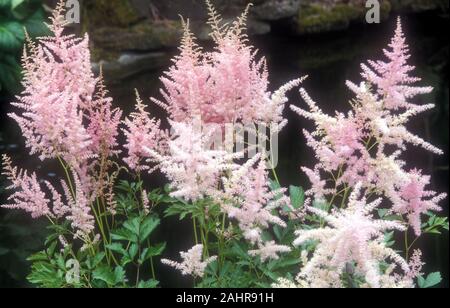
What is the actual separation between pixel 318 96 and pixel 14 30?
9.20 feet

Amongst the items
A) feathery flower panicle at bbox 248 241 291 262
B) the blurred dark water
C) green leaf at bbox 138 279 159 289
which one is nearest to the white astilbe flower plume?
feathery flower panicle at bbox 248 241 291 262

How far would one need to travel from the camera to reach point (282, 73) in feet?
21.9

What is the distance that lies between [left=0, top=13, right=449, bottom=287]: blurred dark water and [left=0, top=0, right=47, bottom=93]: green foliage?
344 millimetres

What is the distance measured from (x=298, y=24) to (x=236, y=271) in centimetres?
635

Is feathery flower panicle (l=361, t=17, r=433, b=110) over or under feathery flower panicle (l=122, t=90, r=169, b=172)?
over

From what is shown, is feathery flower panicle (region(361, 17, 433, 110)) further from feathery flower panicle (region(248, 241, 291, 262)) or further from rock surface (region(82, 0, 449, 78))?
rock surface (region(82, 0, 449, 78))

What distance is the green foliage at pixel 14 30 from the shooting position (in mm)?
5277

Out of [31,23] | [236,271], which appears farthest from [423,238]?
[31,23]

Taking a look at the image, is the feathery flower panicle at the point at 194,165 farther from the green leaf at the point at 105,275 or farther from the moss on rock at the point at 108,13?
the moss on rock at the point at 108,13

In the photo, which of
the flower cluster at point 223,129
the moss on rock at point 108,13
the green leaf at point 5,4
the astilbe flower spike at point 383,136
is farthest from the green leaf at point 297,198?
the moss on rock at point 108,13

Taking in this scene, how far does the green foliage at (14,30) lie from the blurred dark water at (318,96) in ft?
1.13

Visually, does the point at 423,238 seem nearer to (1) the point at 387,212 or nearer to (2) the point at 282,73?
(1) the point at 387,212

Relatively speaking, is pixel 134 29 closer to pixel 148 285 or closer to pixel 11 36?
pixel 11 36

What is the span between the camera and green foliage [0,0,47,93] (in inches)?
208
